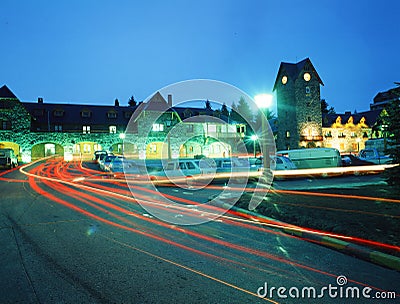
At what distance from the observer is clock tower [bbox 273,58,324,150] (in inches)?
2169

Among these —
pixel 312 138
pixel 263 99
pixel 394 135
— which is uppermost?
pixel 263 99

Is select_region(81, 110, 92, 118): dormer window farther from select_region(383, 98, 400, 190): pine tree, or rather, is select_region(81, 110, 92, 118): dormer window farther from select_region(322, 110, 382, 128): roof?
select_region(383, 98, 400, 190): pine tree

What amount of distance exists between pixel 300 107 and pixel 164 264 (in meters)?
54.1

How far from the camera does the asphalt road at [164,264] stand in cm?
442

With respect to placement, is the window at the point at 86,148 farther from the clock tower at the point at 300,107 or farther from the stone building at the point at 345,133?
the stone building at the point at 345,133

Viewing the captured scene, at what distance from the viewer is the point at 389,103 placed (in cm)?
660

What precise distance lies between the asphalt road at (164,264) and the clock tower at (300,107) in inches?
1942

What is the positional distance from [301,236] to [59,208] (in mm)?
8431

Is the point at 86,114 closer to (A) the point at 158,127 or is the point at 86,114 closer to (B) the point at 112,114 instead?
(B) the point at 112,114

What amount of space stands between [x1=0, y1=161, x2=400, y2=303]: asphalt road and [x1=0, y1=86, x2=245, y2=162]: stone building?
40.5 meters

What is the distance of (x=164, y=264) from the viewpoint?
18.3ft

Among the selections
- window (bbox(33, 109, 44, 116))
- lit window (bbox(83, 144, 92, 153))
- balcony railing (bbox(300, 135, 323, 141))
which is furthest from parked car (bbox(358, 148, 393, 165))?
window (bbox(33, 109, 44, 116))

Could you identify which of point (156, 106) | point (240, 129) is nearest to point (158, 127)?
point (156, 106)

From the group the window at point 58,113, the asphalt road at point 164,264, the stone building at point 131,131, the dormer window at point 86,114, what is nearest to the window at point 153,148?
the stone building at point 131,131
